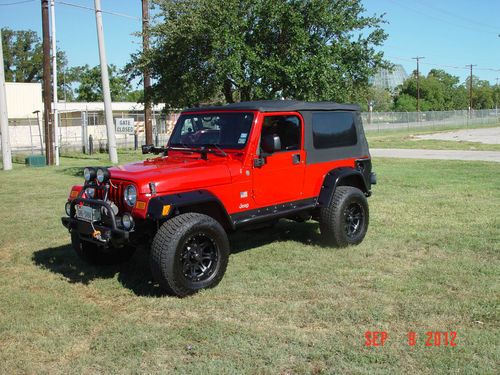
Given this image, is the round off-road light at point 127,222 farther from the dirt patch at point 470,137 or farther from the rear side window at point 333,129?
the dirt patch at point 470,137

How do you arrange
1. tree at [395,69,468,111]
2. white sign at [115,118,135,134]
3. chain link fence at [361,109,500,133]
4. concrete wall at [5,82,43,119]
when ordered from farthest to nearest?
tree at [395,69,468,111] < chain link fence at [361,109,500,133] < concrete wall at [5,82,43,119] < white sign at [115,118,135,134]

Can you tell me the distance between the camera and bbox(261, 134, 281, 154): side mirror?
18.1 ft

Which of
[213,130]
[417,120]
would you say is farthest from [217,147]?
[417,120]

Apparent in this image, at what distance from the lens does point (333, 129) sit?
6.70 m

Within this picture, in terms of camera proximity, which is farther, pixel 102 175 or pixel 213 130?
pixel 213 130

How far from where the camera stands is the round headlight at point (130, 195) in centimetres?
492

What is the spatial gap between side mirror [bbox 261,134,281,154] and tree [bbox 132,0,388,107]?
18.1 ft

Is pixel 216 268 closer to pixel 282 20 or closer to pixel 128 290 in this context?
pixel 128 290

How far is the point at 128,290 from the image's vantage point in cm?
523

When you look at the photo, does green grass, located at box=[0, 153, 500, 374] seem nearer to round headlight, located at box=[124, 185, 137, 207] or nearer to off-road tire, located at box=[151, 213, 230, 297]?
off-road tire, located at box=[151, 213, 230, 297]

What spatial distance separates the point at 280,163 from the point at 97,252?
2297 millimetres

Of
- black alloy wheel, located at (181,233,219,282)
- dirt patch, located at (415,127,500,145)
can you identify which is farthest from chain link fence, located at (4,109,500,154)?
black alloy wheel, located at (181,233,219,282)

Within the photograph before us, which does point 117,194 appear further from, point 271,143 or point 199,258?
point 271,143

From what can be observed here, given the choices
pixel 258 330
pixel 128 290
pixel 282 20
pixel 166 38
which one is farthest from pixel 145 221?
pixel 166 38
